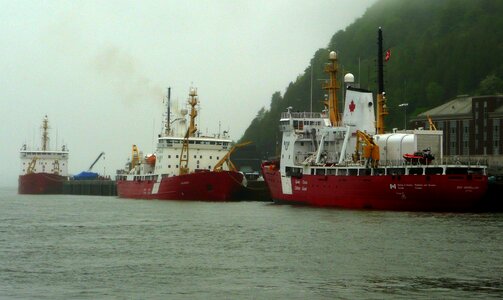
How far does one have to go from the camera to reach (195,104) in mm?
90750

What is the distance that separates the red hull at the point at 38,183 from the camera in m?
126

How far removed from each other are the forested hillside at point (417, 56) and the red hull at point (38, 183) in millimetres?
34581

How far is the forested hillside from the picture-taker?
5010 inches

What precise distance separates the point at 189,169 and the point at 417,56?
62.1m

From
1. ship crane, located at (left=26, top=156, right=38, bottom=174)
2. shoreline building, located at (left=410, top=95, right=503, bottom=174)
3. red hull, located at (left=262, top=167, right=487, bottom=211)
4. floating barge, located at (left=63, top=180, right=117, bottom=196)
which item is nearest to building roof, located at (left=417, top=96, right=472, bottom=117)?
shoreline building, located at (left=410, top=95, right=503, bottom=174)

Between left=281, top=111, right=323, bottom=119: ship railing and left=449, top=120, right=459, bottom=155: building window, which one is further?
left=449, top=120, right=459, bottom=155: building window

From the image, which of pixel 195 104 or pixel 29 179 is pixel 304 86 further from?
pixel 195 104

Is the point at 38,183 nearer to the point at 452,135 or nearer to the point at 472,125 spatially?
the point at 452,135

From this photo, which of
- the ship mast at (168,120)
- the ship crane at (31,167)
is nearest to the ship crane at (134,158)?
the ship mast at (168,120)

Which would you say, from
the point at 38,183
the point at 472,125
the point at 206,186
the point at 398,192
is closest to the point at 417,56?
the point at 472,125

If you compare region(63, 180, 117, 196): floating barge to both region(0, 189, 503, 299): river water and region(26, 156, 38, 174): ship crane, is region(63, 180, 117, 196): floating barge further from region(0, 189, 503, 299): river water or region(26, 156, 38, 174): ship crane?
region(0, 189, 503, 299): river water

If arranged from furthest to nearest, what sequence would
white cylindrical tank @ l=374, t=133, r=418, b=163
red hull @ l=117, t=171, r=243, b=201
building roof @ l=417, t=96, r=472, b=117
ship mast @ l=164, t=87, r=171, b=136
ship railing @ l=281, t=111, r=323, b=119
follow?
building roof @ l=417, t=96, r=472, b=117 < ship mast @ l=164, t=87, r=171, b=136 < red hull @ l=117, t=171, r=243, b=201 < ship railing @ l=281, t=111, r=323, b=119 < white cylindrical tank @ l=374, t=133, r=418, b=163

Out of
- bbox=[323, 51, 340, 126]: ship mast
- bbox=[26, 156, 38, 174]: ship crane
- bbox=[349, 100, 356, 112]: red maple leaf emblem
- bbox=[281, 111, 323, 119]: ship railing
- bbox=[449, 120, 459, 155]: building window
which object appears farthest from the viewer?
bbox=[26, 156, 38, 174]: ship crane

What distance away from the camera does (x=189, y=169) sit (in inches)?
3511
